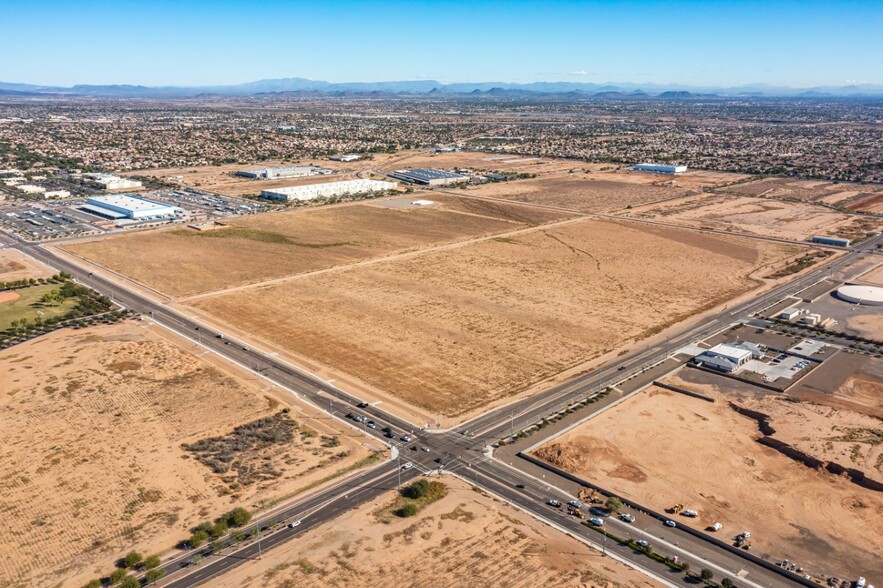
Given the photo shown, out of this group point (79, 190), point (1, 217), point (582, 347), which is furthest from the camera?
point (79, 190)

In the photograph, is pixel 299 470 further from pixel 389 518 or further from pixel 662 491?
pixel 662 491

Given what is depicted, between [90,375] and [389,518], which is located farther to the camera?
[90,375]

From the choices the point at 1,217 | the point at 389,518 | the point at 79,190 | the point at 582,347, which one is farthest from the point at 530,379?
the point at 79,190

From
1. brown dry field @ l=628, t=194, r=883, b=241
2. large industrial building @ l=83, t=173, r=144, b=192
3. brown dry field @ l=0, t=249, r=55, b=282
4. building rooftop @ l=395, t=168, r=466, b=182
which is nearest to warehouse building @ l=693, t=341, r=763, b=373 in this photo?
brown dry field @ l=628, t=194, r=883, b=241

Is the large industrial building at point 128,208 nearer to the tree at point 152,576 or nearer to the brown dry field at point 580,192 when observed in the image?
the brown dry field at point 580,192

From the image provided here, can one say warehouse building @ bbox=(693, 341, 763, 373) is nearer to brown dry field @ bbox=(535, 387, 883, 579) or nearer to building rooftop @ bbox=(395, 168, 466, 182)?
brown dry field @ bbox=(535, 387, 883, 579)

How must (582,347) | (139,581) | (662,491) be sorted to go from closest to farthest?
(139,581) → (662,491) → (582,347)

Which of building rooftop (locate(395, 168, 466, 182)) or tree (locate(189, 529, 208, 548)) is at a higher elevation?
building rooftop (locate(395, 168, 466, 182))
